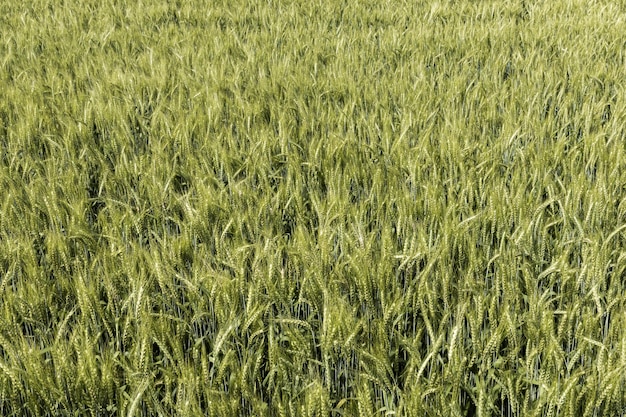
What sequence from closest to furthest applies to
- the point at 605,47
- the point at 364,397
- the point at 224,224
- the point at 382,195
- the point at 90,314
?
the point at 364,397 < the point at 90,314 < the point at 224,224 < the point at 382,195 < the point at 605,47

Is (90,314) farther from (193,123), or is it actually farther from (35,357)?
(193,123)

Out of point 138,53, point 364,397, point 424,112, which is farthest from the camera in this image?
point 138,53

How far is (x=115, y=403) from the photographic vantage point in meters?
0.95

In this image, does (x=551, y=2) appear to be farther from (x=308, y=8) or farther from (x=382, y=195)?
(x=382, y=195)

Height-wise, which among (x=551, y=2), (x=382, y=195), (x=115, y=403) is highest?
(x=551, y=2)

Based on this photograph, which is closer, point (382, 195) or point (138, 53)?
point (382, 195)

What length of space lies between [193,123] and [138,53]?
1213 millimetres

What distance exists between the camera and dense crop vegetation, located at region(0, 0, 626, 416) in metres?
0.90

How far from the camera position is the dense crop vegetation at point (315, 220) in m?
0.90

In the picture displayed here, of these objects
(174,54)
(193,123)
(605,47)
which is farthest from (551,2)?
(193,123)

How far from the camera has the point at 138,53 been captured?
298 centimetres

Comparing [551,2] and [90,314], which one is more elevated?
[551,2]

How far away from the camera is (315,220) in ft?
4.75

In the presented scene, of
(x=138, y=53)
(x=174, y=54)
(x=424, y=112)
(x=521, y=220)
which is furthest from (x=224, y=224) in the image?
(x=138, y=53)
